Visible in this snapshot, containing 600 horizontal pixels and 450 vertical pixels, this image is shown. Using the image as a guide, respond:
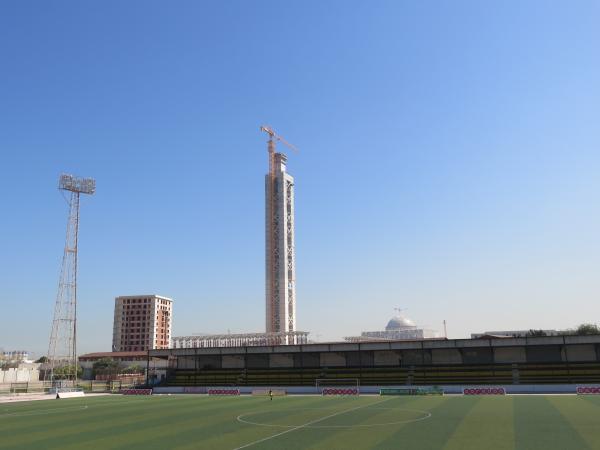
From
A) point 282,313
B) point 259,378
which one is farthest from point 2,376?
point 282,313

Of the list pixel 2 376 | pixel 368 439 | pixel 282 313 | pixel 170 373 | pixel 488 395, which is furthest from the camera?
pixel 282 313

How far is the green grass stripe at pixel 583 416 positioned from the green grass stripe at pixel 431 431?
6467 mm

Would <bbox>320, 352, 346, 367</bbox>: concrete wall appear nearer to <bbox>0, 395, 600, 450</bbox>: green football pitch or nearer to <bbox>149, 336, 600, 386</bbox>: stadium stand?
<bbox>149, 336, 600, 386</bbox>: stadium stand

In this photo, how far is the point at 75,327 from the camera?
9969 cm

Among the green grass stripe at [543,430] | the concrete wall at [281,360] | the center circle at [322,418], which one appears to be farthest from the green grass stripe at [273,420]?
the concrete wall at [281,360]

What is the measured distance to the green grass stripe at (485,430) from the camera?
2377 cm

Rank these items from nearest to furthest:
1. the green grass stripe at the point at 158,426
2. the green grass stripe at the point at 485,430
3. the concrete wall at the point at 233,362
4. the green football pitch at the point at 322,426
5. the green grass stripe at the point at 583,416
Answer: the green grass stripe at the point at 485,430
the green grass stripe at the point at 583,416
the green football pitch at the point at 322,426
the green grass stripe at the point at 158,426
the concrete wall at the point at 233,362

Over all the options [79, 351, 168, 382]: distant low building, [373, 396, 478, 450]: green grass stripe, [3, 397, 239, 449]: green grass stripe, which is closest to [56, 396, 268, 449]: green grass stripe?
[3, 397, 239, 449]: green grass stripe

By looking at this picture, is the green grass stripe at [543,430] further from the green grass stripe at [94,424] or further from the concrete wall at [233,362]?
the concrete wall at [233,362]

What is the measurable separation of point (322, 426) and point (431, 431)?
6.86m

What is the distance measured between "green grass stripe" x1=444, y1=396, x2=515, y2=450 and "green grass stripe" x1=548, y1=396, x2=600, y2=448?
3.37 m

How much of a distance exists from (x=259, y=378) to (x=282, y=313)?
118m

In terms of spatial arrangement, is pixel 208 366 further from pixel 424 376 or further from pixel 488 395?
pixel 488 395

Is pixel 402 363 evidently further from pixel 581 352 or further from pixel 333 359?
pixel 581 352
